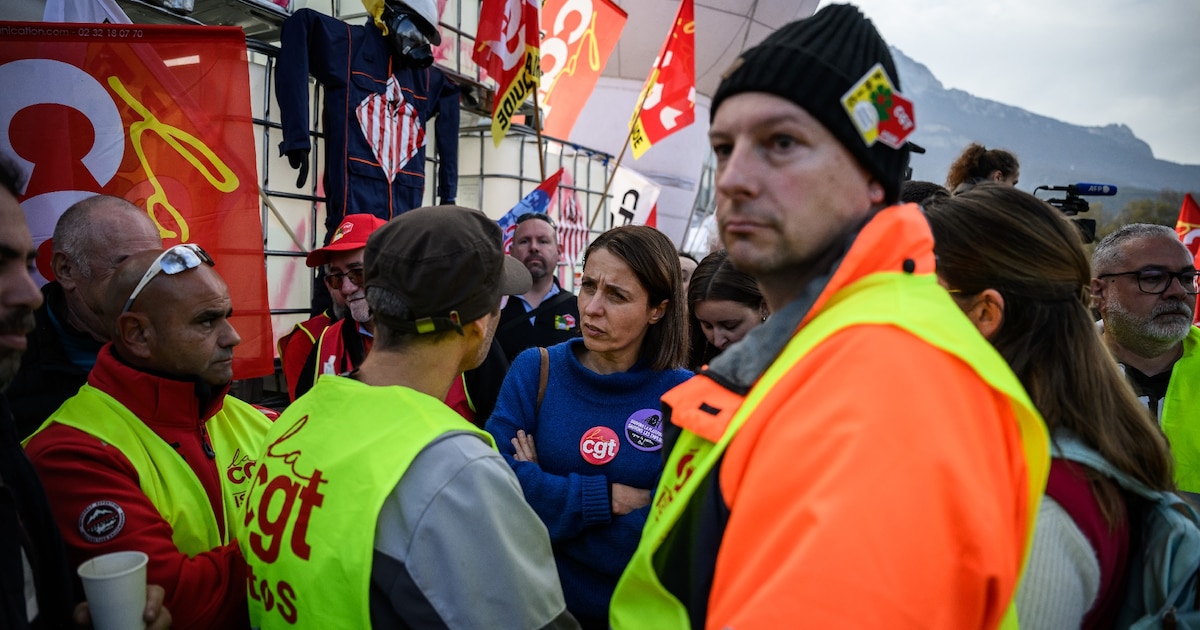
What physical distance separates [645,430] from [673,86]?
4.92 metres

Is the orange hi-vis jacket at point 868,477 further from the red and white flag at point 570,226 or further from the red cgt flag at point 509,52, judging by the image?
the red and white flag at point 570,226

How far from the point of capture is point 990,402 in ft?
2.82

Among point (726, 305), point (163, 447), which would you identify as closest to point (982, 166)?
point (726, 305)

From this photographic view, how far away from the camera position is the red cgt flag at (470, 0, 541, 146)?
5469 mm

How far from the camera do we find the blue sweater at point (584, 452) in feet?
7.10

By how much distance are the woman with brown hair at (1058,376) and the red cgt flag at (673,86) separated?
5068mm

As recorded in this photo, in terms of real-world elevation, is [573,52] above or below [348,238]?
above

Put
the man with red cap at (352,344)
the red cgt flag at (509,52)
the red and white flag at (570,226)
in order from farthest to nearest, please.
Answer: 1. the red and white flag at (570,226)
2. the red cgt flag at (509,52)
3. the man with red cap at (352,344)

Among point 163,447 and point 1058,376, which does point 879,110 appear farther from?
point 163,447

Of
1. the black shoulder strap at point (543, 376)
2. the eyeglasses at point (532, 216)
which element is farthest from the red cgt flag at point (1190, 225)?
the black shoulder strap at point (543, 376)

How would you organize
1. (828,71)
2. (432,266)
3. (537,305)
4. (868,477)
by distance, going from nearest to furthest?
(868,477), (828,71), (432,266), (537,305)

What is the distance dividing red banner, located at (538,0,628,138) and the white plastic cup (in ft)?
19.0

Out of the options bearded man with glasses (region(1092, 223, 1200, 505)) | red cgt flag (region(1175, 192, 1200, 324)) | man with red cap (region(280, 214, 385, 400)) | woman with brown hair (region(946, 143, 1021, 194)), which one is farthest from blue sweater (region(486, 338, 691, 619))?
red cgt flag (region(1175, 192, 1200, 324))

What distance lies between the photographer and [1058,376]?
4.72ft
